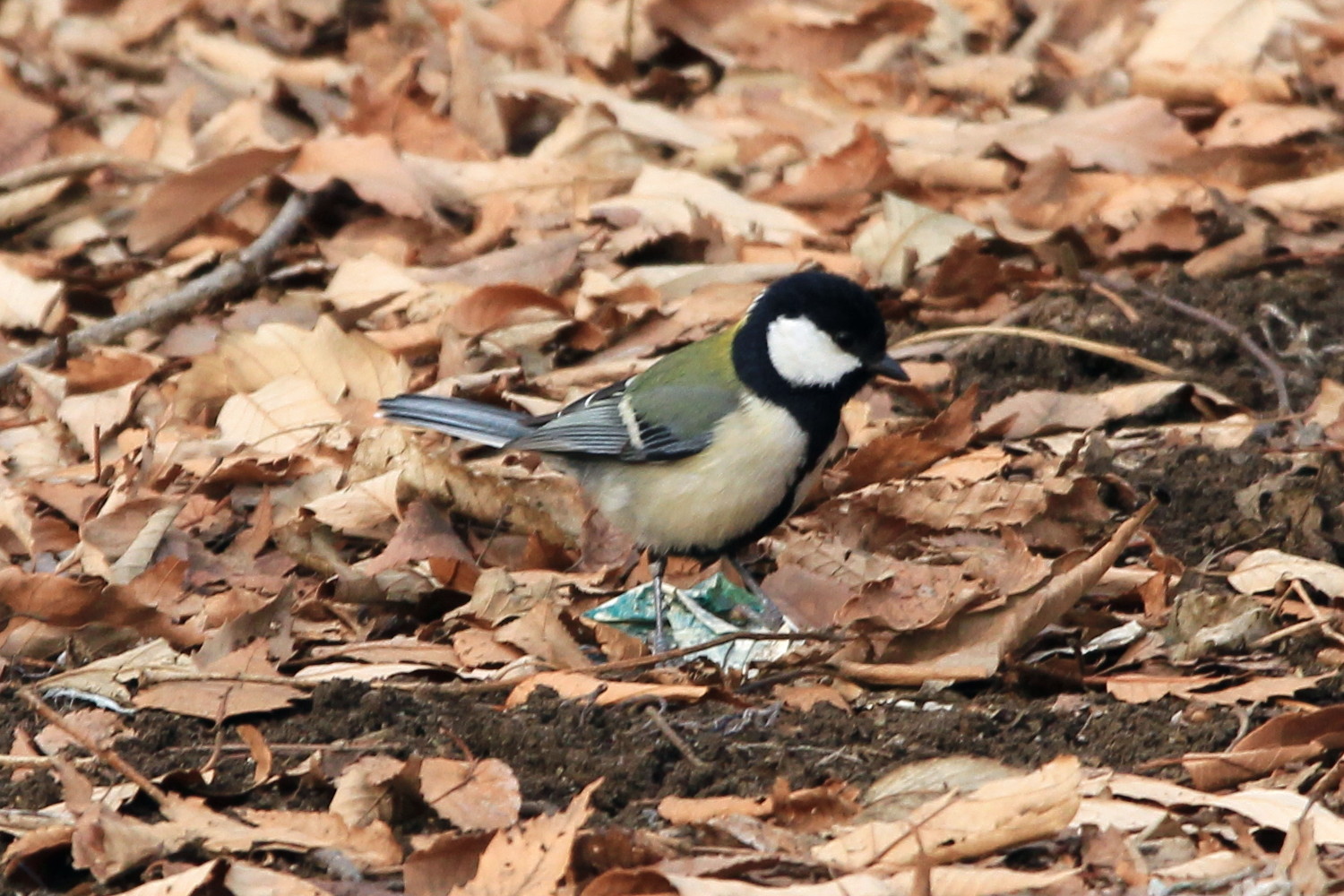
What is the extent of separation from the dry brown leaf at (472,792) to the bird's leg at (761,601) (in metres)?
1.49

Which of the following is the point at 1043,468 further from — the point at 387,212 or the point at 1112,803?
the point at 387,212

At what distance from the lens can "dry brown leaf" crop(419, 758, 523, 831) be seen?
10.3 feet

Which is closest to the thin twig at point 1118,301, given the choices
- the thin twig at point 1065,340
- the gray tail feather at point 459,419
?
the thin twig at point 1065,340

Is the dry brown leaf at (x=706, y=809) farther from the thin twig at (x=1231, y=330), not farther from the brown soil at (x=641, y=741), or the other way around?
the thin twig at (x=1231, y=330)

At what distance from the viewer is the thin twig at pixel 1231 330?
5.28m

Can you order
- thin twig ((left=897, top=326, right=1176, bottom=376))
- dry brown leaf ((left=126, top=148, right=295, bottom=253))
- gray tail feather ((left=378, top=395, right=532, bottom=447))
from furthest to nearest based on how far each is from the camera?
dry brown leaf ((left=126, top=148, right=295, bottom=253)) → thin twig ((left=897, top=326, right=1176, bottom=376)) → gray tail feather ((left=378, top=395, right=532, bottom=447))

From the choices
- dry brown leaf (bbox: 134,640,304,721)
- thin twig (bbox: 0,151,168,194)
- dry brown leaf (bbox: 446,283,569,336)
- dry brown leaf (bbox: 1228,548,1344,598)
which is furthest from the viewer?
thin twig (bbox: 0,151,168,194)

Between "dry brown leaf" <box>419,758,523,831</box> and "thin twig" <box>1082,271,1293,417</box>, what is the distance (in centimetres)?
296

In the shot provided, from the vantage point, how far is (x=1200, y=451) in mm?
5016

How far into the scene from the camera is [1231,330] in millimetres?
5586

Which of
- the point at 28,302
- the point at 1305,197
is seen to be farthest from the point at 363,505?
the point at 1305,197

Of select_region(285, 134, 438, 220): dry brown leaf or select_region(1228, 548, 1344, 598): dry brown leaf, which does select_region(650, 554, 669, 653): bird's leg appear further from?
select_region(285, 134, 438, 220): dry brown leaf

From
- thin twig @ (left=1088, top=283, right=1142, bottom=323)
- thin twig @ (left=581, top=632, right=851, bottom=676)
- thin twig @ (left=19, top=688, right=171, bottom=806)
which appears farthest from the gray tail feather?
thin twig @ (left=1088, top=283, right=1142, bottom=323)

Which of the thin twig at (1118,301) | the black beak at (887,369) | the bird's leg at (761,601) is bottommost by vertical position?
the bird's leg at (761,601)
